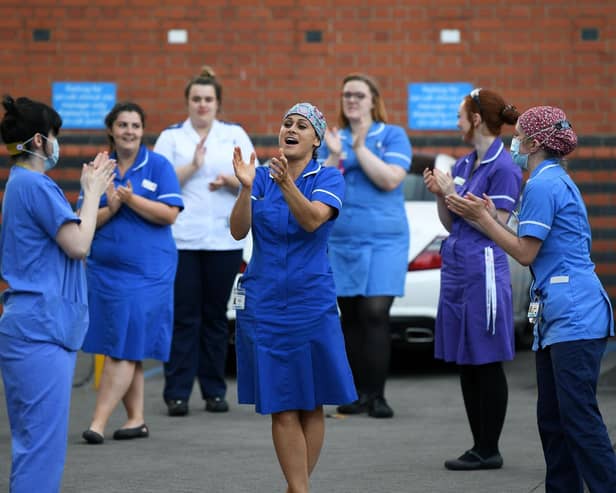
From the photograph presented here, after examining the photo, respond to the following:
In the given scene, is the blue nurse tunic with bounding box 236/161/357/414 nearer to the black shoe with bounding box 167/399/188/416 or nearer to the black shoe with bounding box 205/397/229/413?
the black shoe with bounding box 167/399/188/416

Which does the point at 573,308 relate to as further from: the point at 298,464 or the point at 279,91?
the point at 279,91

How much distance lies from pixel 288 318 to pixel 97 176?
0.98m

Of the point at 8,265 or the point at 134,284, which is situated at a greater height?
the point at 8,265

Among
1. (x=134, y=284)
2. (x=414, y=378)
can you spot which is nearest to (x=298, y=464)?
(x=134, y=284)

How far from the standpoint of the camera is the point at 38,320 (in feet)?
18.0

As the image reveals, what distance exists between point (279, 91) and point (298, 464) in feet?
26.1

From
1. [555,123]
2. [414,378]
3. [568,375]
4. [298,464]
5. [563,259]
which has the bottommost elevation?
[414,378]

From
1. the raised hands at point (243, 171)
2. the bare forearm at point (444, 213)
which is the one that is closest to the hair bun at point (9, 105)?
the raised hands at point (243, 171)

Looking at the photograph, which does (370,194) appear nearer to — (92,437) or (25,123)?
(92,437)

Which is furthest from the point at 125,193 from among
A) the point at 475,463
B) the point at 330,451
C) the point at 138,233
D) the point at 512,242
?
the point at 512,242

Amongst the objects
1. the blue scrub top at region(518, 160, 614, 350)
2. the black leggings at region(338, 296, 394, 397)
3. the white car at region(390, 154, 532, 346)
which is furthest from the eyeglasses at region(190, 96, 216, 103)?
the blue scrub top at region(518, 160, 614, 350)

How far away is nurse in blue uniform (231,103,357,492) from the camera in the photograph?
586cm

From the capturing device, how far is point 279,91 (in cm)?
1346

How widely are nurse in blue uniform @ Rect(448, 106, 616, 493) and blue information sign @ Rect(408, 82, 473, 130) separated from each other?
747 cm
